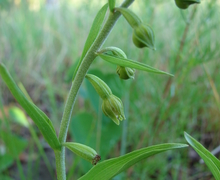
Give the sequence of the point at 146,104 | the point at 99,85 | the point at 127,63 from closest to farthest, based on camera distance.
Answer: the point at 127,63 → the point at 99,85 → the point at 146,104

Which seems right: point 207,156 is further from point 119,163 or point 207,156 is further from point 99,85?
point 99,85

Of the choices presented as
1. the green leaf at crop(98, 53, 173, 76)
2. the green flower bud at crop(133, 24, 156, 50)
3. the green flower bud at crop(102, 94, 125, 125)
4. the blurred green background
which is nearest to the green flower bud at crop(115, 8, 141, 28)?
the green flower bud at crop(133, 24, 156, 50)

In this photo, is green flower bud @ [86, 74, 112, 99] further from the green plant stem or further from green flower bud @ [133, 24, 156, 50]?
green flower bud @ [133, 24, 156, 50]

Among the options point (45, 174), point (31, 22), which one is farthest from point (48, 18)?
point (45, 174)

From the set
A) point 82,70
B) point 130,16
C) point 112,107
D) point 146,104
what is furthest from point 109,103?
point 146,104

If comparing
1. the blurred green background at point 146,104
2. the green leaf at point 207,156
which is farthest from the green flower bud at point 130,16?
the blurred green background at point 146,104

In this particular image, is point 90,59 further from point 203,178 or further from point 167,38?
point 167,38

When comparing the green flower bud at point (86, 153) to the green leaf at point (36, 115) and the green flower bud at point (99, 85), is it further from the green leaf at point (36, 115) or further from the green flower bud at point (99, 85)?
the green flower bud at point (99, 85)
